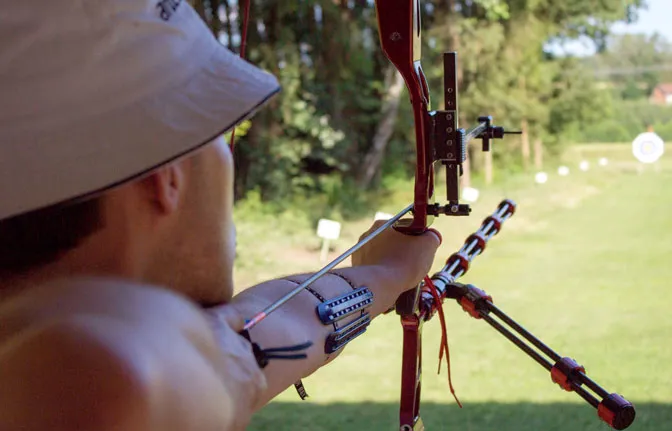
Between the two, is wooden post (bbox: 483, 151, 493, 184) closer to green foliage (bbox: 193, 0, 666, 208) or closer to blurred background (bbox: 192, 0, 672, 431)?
blurred background (bbox: 192, 0, 672, 431)

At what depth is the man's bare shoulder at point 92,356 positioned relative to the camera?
1.19ft

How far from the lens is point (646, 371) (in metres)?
2.45

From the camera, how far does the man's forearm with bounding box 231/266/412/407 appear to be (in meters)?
0.47

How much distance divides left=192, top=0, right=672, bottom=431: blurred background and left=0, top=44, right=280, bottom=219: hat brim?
1.81 meters

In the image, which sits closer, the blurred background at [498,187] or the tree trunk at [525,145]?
the blurred background at [498,187]

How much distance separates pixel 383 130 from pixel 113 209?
5.64 metres

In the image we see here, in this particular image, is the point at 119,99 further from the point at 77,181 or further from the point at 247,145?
the point at 247,145

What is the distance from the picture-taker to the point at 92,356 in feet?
1.18

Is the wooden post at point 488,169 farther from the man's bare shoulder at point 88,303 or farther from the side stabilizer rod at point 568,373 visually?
the man's bare shoulder at point 88,303

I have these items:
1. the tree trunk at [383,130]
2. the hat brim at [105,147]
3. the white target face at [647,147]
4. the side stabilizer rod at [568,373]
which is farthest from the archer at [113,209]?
the white target face at [647,147]

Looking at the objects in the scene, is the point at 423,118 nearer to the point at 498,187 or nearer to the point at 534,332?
the point at 534,332

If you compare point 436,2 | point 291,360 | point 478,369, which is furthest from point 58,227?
point 436,2

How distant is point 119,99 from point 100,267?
0.25 ft

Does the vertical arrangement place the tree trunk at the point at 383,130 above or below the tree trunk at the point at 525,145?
above
